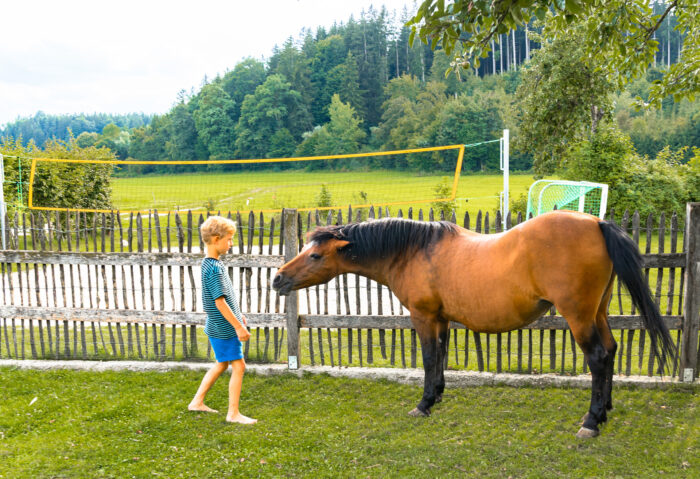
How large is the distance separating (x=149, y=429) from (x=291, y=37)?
89.5 metres

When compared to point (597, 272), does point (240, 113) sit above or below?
above

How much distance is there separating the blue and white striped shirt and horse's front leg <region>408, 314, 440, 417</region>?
1.38m

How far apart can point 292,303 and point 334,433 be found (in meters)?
1.55

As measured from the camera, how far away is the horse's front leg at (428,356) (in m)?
4.18

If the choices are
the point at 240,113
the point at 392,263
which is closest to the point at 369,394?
the point at 392,263

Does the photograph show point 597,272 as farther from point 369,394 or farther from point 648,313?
point 369,394

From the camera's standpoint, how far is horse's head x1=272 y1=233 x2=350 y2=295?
428 cm

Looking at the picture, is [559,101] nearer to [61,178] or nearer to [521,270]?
[61,178]

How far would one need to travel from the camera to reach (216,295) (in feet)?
13.4

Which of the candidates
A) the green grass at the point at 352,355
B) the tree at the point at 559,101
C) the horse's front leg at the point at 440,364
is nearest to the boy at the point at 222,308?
the green grass at the point at 352,355

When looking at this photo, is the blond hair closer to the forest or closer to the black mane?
the black mane

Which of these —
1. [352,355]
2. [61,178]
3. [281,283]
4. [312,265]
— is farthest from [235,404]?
[61,178]

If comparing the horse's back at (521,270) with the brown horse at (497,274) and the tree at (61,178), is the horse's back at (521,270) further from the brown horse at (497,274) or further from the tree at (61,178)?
the tree at (61,178)

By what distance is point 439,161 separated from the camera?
153 ft
